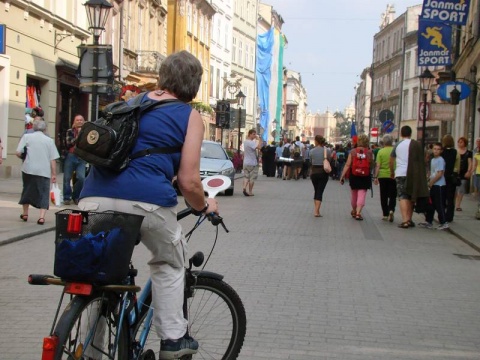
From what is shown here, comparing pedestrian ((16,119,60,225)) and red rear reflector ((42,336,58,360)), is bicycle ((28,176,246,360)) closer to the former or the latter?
red rear reflector ((42,336,58,360))

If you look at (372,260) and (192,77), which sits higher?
(192,77)

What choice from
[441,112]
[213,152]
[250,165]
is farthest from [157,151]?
[441,112]

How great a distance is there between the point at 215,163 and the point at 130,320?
676 inches

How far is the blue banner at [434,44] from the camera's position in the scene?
21.9m

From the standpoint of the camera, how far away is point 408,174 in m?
13.9

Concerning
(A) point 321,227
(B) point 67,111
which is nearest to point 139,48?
(B) point 67,111

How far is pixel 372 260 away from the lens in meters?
9.78

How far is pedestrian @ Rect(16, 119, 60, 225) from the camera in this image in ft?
37.9

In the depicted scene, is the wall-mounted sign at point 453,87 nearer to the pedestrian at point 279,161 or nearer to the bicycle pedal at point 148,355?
the pedestrian at point 279,161

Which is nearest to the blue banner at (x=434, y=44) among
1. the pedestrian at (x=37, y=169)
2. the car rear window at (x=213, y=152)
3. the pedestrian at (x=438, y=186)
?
the car rear window at (x=213, y=152)

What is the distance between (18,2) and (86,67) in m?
6.48

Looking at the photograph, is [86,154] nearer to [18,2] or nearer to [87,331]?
[87,331]

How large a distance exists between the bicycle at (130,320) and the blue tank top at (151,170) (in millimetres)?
319

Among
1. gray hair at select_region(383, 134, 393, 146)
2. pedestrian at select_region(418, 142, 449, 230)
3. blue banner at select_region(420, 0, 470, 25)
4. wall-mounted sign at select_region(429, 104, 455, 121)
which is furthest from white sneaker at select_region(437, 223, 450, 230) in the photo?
wall-mounted sign at select_region(429, 104, 455, 121)
